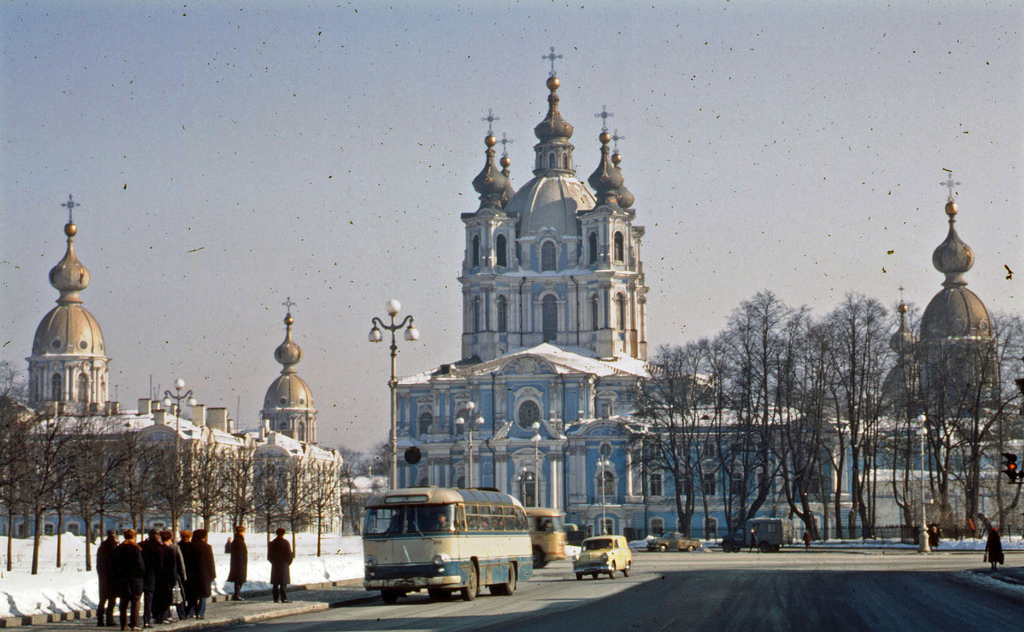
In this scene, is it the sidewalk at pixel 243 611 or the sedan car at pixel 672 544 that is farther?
the sedan car at pixel 672 544

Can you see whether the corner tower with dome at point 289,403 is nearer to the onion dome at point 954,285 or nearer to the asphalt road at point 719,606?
the onion dome at point 954,285

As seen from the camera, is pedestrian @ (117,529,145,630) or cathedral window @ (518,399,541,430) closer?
pedestrian @ (117,529,145,630)

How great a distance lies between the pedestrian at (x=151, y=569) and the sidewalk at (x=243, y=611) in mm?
417

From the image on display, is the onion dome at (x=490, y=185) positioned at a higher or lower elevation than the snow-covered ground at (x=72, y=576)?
higher

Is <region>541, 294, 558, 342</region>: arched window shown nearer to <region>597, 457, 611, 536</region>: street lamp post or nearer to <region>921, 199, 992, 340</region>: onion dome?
<region>597, 457, 611, 536</region>: street lamp post

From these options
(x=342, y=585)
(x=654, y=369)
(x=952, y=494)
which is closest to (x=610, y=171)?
(x=654, y=369)

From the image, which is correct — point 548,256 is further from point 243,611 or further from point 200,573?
point 200,573

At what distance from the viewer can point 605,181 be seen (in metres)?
113

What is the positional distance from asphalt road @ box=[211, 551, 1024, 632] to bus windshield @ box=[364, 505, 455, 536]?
140cm

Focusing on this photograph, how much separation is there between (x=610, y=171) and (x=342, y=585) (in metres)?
79.5

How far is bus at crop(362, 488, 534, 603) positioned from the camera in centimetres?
2928

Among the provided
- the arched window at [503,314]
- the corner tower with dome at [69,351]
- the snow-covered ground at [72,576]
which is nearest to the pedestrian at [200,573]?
the snow-covered ground at [72,576]

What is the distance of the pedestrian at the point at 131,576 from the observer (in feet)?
71.8

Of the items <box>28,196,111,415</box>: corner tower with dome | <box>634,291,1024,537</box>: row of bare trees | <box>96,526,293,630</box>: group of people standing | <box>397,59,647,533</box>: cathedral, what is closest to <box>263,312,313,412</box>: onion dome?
<box>28,196,111,415</box>: corner tower with dome
